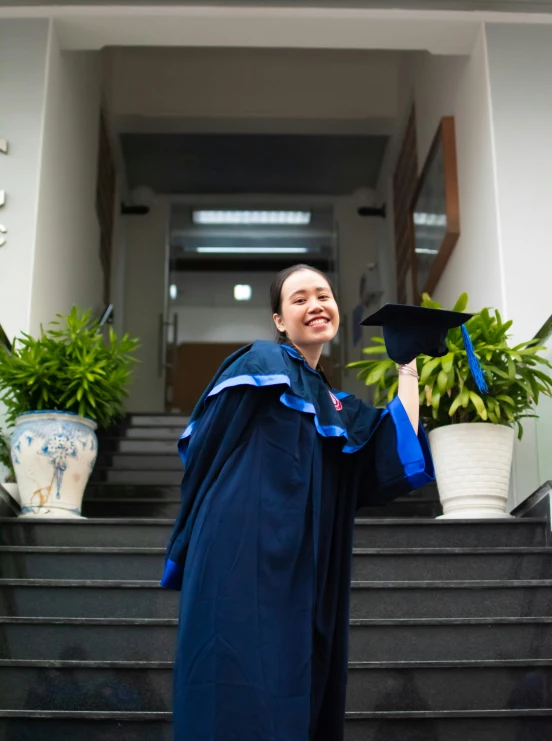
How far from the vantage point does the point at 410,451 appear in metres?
1.96

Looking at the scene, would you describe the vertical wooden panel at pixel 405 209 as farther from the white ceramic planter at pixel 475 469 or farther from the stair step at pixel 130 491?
the white ceramic planter at pixel 475 469

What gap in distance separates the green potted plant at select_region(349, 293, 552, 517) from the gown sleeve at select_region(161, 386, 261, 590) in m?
2.17

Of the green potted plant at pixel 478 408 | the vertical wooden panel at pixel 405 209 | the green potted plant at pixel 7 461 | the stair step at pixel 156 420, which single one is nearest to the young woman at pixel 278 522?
the green potted plant at pixel 478 408

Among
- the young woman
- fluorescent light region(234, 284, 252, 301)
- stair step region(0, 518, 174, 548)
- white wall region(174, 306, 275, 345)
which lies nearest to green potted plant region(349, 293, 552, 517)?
stair step region(0, 518, 174, 548)

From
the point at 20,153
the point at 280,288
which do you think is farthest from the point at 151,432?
the point at 280,288

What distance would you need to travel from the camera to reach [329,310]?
204 cm

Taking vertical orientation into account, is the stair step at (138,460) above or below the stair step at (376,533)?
above

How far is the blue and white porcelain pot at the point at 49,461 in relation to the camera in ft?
13.6

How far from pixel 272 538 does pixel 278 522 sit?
0.03 meters

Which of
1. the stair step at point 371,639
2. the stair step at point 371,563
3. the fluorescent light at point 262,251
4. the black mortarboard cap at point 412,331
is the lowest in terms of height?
the stair step at point 371,639

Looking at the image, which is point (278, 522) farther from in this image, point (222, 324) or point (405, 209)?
point (222, 324)

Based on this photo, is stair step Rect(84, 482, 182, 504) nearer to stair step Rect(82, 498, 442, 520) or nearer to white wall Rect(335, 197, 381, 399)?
stair step Rect(82, 498, 442, 520)

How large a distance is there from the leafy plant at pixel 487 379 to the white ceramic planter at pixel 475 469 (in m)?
0.07

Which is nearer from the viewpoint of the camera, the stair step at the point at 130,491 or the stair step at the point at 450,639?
the stair step at the point at 450,639
